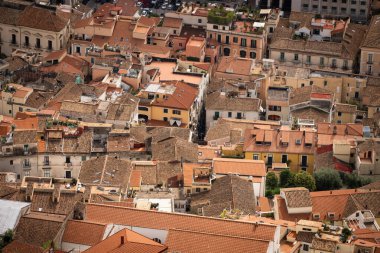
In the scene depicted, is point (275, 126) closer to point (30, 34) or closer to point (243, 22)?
point (243, 22)

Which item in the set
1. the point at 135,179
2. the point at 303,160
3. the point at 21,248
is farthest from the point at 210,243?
the point at 303,160

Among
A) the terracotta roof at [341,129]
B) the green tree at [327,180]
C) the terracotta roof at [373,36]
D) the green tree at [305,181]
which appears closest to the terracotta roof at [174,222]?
the green tree at [305,181]

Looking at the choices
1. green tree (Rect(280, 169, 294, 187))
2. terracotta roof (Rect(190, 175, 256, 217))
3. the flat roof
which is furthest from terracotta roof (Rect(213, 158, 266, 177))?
the flat roof

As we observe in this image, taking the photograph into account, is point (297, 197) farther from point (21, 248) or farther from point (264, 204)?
point (21, 248)

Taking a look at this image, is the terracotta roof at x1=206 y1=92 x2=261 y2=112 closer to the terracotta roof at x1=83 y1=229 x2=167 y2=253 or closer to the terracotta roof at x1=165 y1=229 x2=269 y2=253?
the terracotta roof at x1=165 y1=229 x2=269 y2=253

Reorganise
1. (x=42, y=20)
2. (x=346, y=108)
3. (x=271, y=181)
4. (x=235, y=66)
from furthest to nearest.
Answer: (x=42, y=20) < (x=235, y=66) < (x=346, y=108) < (x=271, y=181)

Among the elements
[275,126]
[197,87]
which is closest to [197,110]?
[197,87]
